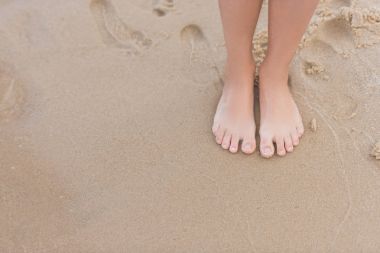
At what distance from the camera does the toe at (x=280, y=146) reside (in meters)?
1.45

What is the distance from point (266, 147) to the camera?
145cm

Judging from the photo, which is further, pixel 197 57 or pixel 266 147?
pixel 197 57

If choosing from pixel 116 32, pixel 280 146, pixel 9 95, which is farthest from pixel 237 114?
pixel 9 95

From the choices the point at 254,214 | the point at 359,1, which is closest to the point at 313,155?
the point at 254,214

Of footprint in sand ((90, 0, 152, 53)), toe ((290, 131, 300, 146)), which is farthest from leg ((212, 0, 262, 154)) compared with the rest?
footprint in sand ((90, 0, 152, 53))

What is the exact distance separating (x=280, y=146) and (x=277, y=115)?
0.09 m

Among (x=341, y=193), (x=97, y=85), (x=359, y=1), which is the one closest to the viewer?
(x=341, y=193)

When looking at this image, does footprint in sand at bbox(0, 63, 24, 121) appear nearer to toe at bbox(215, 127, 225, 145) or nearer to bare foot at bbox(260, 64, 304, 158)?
toe at bbox(215, 127, 225, 145)

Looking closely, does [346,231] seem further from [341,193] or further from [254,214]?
[254,214]

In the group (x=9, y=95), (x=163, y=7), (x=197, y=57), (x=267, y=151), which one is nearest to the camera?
(x=267, y=151)

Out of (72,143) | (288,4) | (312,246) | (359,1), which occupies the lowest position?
(312,246)

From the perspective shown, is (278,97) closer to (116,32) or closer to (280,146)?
(280,146)

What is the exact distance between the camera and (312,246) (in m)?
1.29

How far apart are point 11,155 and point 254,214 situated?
65 centimetres
